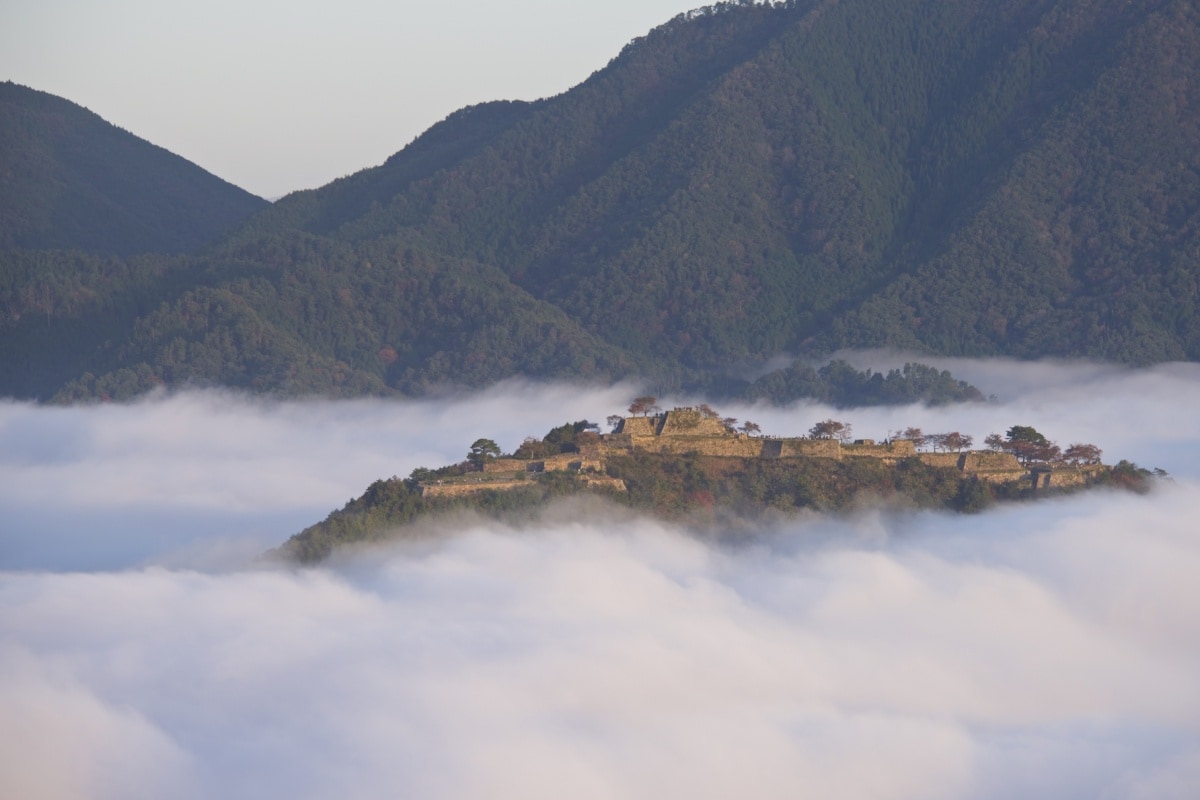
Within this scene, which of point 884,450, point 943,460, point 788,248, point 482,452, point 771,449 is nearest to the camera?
point 482,452

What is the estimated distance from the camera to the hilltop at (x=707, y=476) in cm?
8531

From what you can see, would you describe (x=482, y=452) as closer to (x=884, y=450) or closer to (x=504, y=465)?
(x=504, y=465)

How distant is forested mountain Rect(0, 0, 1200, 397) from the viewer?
6531 inches

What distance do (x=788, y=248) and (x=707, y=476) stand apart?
9531 centimetres

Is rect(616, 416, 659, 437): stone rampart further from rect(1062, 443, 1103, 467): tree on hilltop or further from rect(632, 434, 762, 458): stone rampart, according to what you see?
rect(1062, 443, 1103, 467): tree on hilltop

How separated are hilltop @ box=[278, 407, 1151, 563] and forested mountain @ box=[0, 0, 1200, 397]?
2750 inches

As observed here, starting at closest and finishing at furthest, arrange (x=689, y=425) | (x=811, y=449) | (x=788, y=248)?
(x=811, y=449)
(x=689, y=425)
(x=788, y=248)

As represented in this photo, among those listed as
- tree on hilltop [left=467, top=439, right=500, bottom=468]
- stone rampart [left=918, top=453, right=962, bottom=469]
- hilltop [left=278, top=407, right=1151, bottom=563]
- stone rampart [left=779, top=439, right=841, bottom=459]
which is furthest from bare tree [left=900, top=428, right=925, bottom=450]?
tree on hilltop [left=467, top=439, right=500, bottom=468]

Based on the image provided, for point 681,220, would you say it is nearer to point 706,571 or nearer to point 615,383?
point 615,383

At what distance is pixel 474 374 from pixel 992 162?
127 feet

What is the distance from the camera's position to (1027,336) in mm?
168250

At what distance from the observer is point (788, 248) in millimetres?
183000

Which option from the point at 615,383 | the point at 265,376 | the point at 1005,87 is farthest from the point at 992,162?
the point at 265,376

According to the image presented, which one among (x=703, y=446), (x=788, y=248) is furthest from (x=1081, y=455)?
(x=788, y=248)
